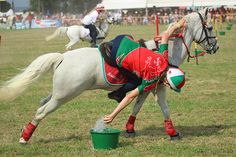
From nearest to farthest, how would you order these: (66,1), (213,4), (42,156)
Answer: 1. (42,156)
2. (213,4)
3. (66,1)

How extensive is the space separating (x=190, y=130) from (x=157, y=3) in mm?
60900

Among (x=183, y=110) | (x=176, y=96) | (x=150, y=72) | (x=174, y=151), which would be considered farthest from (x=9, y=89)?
(x=176, y=96)

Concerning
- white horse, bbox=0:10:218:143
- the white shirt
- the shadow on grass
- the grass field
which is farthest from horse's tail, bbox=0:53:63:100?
the white shirt

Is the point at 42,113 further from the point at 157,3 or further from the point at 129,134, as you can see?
the point at 157,3

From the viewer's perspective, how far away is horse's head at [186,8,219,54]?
832 centimetres

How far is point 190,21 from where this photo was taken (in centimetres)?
830

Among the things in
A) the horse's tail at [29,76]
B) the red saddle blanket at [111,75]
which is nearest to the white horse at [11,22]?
the horse's tail at [29,76]

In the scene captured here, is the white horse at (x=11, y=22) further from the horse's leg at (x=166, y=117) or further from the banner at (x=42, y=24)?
the horse's leg at (x=166, y=117)

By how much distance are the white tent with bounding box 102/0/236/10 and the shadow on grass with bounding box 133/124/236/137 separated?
55.4 meters

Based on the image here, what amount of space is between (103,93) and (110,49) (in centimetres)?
516

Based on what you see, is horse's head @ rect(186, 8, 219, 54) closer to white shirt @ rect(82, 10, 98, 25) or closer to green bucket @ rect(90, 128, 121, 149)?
green bucket @ rect(90, 128, 121, 149)

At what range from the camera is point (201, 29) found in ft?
27.5

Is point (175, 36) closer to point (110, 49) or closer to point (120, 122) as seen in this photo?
point (110, 49)

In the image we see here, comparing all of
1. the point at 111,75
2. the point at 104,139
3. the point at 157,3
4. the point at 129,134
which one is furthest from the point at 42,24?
the point at 104,139
